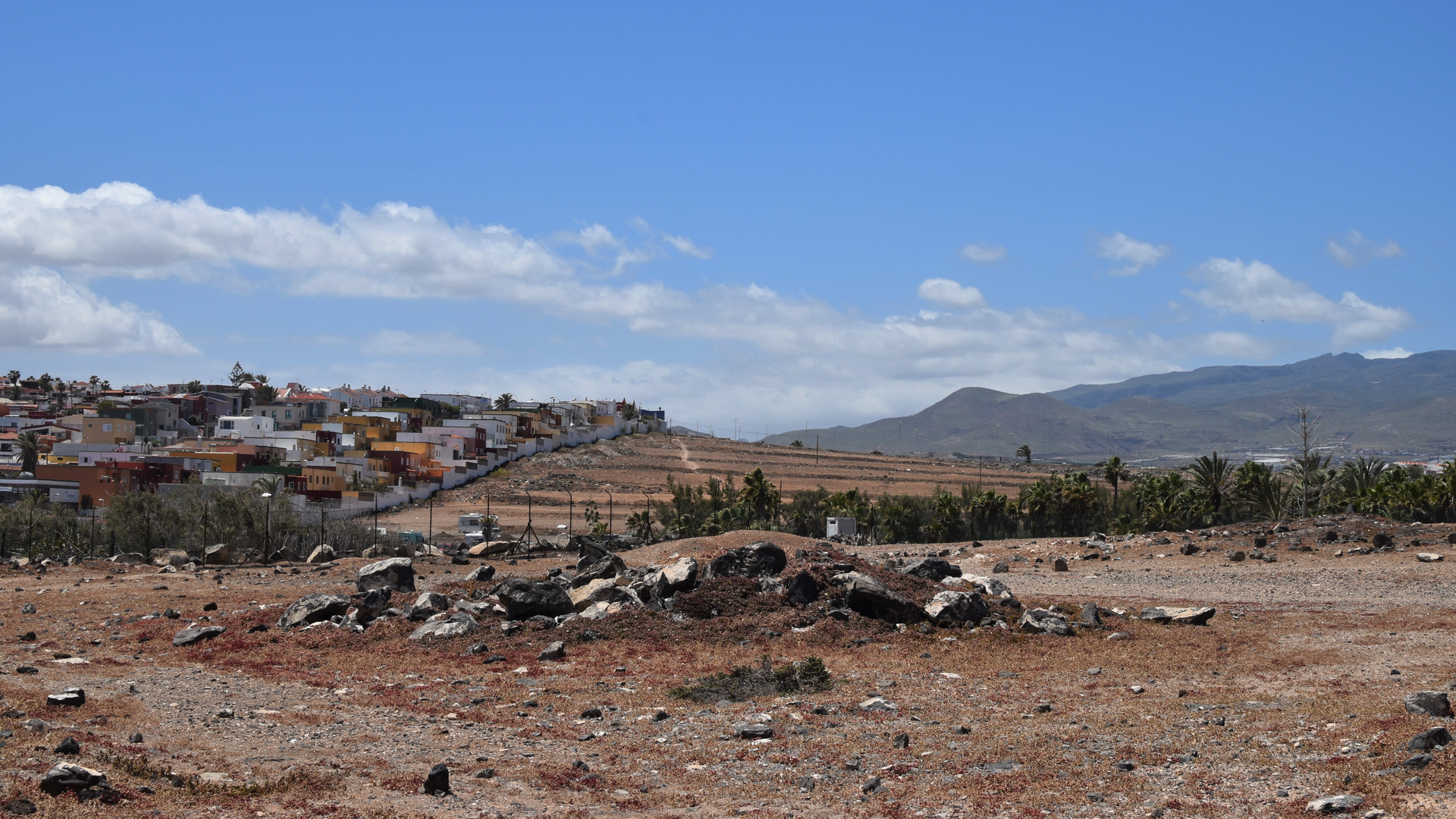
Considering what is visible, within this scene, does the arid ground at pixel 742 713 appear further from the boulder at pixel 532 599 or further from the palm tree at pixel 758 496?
the palm tree at pixel 758 496

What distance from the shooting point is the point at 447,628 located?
70.1ft

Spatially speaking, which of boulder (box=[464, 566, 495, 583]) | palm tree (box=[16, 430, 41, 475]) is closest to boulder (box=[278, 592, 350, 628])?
boulder (box=[464, 566, 495, 583])

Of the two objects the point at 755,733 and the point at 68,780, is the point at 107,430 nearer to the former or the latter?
the point at 755,733

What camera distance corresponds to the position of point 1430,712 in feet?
41.5

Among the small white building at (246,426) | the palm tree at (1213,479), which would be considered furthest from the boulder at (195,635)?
the small white building at (246,426)

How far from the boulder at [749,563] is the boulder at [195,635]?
10063 millimetres

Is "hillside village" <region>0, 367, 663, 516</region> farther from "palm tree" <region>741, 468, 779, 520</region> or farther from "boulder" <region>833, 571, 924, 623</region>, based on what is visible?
"boulder" <region>833, 571, 924, 623</region>

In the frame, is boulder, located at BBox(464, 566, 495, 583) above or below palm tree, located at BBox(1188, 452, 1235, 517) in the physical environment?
below

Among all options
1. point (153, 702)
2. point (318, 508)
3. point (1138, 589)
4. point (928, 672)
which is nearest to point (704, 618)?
point (928, 672)

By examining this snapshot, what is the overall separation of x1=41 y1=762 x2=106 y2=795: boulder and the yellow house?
114 meters

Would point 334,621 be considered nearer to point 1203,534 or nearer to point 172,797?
point 172,797

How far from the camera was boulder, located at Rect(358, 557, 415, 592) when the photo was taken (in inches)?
1064

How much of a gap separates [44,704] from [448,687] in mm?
5474

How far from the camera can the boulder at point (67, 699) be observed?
47.6ft
